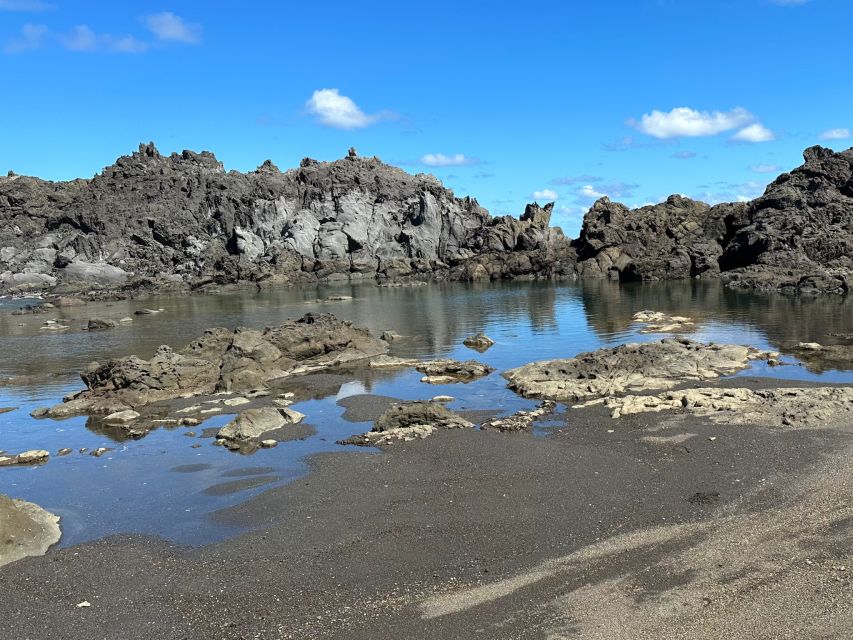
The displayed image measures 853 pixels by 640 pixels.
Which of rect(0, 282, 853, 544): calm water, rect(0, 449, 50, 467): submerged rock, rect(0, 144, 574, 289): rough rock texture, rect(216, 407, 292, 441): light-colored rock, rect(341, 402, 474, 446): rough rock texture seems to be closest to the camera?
rect(0, 282, 853, 544): calm water

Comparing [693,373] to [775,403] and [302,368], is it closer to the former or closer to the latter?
[775,403]

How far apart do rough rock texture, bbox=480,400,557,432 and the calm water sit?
1448 mm

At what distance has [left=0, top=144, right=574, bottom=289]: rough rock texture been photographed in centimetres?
14262

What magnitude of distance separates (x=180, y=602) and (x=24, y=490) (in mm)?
10610

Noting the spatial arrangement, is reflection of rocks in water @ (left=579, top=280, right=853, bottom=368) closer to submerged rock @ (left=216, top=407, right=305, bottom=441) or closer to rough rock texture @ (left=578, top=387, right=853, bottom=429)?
rough rock texture @ (left=578, top=387, right=853, bottom=429)

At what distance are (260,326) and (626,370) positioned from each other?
137 feet

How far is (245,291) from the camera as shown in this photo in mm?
122812

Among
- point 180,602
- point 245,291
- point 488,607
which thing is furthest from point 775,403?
point 245,291

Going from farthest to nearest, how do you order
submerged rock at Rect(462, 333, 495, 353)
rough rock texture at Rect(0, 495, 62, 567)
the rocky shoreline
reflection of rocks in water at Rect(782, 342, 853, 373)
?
the rocky shoreline → submerged rock at Rect(462, 333, 495, 353) → reflection of rocks in water at Rect(782, 342, 853, 373) → rough rock texture at Rect(0, 495, 62, 567)

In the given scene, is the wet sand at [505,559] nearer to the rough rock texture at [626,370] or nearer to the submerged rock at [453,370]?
the rough rock texture at [626,370]

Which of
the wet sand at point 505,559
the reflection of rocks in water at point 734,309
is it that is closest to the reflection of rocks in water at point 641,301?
the reflection of rocks in water at point 734,309

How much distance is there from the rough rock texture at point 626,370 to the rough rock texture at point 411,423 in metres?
5.85

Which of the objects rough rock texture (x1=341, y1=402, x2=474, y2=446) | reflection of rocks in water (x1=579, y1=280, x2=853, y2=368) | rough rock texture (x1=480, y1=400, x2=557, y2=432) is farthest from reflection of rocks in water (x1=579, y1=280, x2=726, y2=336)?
rough rock texture (x1=341, y1=402, x2=474, y2=446)

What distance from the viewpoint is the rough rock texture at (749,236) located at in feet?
313
